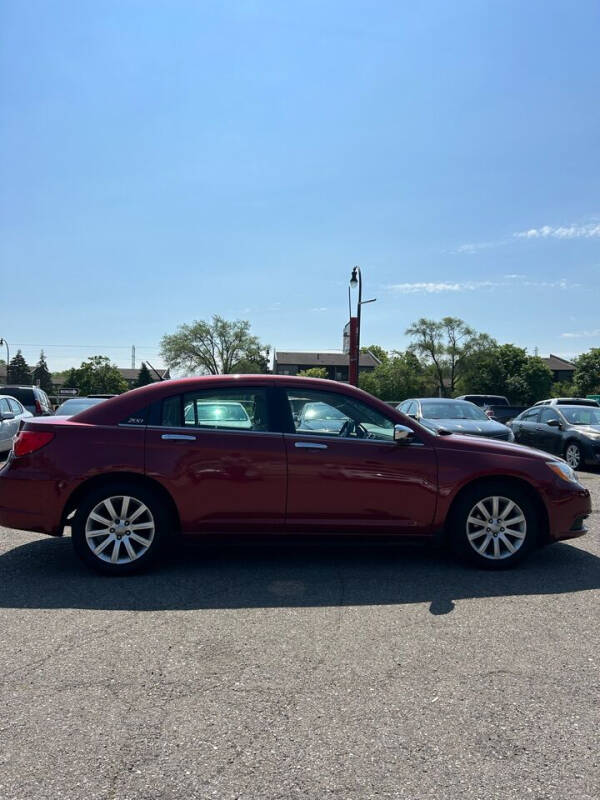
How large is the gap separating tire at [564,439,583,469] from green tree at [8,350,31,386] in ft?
340

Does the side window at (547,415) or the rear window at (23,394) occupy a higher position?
the rear window at (23,394)

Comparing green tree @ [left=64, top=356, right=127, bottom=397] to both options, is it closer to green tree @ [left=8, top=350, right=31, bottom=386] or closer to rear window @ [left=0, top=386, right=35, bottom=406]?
green tree @ [left=8, top=350, right=31, bottom=386]

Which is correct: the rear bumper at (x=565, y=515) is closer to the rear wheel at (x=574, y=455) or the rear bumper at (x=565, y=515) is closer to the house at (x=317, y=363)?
the rear wheel at (x=574, y=455)

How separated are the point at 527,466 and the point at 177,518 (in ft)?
9.84

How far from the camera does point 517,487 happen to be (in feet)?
16.7

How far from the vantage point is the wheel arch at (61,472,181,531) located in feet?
15.5

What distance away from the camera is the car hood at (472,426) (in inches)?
429

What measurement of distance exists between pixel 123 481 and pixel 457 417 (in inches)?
342

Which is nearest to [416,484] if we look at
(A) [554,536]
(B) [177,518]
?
(A) [554,536]

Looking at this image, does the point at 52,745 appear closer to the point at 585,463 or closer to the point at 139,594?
the point at 139,594

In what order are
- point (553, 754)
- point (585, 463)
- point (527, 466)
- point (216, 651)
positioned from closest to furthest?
point (553, 754), point (216, 651), point (527, 466), point (585, 463)

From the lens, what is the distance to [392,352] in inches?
3327

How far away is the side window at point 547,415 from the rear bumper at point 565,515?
354 inches

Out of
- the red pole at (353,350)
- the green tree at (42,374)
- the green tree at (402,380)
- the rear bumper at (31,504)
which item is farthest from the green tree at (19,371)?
the rear bumper at (31,504)
